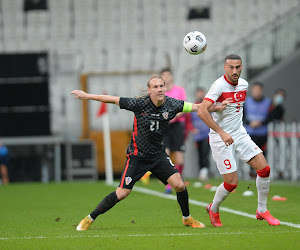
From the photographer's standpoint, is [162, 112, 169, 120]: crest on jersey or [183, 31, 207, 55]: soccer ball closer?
[162, 112, 169, 120]: crest on jersey

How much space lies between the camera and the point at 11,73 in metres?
19.1

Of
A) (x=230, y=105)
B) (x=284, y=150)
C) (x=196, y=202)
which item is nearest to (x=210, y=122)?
(x=230, y=105)

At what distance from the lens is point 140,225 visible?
8.73 m

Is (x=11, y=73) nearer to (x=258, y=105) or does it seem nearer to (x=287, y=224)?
(x=258, y=105)

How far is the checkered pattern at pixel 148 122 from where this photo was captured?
818 centimetres

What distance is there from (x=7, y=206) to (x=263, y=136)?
5.89 metres

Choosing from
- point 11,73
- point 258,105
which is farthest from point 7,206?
point 11,73

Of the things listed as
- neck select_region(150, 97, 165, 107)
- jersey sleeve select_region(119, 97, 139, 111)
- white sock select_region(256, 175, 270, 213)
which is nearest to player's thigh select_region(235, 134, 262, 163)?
white sock select_region(256, 175, 270, 213)

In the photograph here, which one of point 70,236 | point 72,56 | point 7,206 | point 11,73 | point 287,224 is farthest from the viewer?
point 72,56

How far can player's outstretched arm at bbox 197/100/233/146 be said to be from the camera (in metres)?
7.84

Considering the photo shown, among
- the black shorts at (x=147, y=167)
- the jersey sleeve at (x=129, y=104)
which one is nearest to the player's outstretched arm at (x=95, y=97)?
the jersey sleeve at (x=129, y=104)

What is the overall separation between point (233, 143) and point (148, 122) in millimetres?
1025

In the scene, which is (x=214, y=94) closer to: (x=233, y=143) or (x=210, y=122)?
(x=210, y=122)

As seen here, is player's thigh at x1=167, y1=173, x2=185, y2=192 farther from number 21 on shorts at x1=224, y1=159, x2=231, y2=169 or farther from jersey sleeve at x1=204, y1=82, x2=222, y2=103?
jersey sleeve at x1=204, y1=82, x2=222, y2=103
